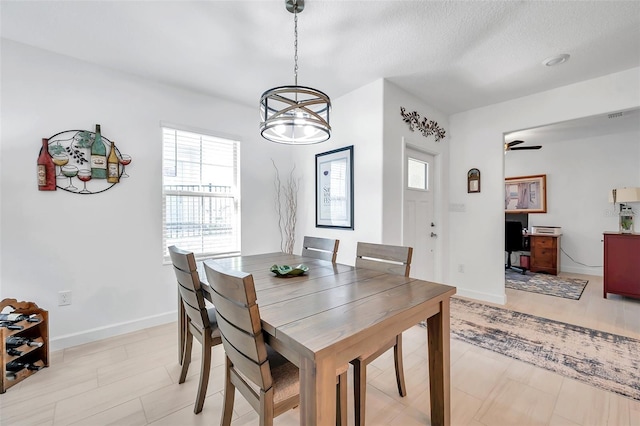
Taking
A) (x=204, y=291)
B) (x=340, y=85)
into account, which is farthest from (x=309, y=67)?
(x=204, y=291)

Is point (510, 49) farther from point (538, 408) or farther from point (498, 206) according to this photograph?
point (538, 408)

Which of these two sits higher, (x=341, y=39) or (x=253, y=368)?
(x=341, y=39)

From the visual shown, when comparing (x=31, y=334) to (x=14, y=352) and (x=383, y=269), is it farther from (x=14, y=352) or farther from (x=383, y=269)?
(x=383, y=269)

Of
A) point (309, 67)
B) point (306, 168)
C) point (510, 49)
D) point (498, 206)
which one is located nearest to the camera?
point (510, 49)

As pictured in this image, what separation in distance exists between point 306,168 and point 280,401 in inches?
118

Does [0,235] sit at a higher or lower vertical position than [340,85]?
lower

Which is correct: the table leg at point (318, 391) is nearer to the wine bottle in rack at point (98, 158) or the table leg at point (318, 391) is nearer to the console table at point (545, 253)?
the wine bottle in rack at point (98, 158)

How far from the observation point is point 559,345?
237 cm

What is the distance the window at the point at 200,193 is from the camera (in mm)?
2980

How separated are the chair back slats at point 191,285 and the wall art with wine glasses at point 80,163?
1487 millimetres

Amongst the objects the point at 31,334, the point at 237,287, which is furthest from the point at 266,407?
the point at 31,334

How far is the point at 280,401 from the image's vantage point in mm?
1105

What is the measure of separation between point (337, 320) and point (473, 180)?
338 cm

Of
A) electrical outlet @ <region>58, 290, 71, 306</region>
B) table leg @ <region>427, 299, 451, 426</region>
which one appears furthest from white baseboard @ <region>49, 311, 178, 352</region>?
table leg @ <region>427, 299, 451, 426</region>
